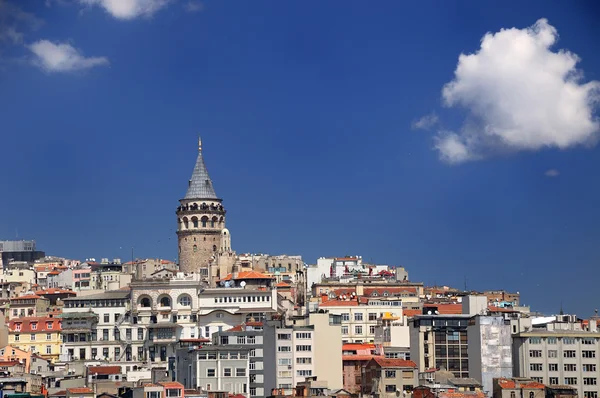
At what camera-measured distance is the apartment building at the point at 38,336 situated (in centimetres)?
8350

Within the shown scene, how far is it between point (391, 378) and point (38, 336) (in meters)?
33.5

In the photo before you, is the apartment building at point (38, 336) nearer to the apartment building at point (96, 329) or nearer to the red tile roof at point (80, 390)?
the apartment building at point (96, 329)

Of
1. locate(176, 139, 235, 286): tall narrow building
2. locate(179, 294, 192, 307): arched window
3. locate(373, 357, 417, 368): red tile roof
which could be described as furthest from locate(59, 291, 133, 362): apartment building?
locate(373, 357, 417, 368): red tile roof

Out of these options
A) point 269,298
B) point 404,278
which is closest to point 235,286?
point 269,298

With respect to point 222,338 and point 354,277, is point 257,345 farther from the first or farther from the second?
point 354,277

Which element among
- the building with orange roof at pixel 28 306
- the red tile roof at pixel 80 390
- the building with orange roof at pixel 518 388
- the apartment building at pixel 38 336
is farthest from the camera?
the building with orange roof at pixel 28 306

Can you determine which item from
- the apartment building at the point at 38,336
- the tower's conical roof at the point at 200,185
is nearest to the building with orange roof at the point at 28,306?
the apartment building at the point at 38,336

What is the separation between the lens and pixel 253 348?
65562mm

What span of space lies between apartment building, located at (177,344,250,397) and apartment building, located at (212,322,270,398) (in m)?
0.97

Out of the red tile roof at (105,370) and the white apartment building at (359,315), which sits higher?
the white apartment building at (359,315)

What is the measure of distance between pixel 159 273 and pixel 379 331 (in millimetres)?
24437

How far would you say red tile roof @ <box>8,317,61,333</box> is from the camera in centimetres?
8475

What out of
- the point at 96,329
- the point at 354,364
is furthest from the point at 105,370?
the point at 96,329

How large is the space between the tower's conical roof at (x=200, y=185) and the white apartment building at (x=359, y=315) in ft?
92.1
